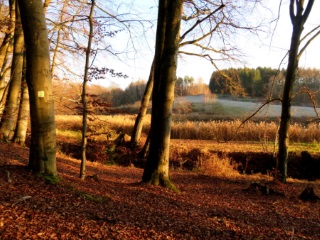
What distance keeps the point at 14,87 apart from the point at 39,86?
803cm

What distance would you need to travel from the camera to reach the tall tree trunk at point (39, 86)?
18.1ft

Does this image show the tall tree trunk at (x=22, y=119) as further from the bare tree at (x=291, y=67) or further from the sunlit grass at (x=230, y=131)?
the bare tree at (x=291, y=67)

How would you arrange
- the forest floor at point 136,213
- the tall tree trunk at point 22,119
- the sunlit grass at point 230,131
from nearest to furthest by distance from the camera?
the forest floor at point 136,213 < the tall tree trunk at point 22,119 < the sunlit grass at point 230,131

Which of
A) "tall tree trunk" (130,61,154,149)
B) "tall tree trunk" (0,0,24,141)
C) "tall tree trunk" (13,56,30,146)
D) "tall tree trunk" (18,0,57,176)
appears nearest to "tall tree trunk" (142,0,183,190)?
"tall tree trunk" (18,0,57,176)

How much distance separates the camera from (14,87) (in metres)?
12.8

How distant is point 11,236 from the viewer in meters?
3.48

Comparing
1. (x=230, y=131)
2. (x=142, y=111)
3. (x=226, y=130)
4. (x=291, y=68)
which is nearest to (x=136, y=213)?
(x=291, y=68)

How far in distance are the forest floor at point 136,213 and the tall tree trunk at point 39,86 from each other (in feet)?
1.20

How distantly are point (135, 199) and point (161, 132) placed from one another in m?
1.89

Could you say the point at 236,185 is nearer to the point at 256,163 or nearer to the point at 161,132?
the point at 161,132

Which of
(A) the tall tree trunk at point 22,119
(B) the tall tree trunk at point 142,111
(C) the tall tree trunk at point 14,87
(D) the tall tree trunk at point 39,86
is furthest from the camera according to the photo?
(B) the tall tree trunk at point 142,111

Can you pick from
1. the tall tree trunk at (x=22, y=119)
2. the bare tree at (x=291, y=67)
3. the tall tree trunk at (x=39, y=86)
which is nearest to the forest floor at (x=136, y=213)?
the tall tree trunk at (x=39, y=86)

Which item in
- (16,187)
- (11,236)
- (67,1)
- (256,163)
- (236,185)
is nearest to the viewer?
(11,236)

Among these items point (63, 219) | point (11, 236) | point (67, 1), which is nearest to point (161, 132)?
point (63, 219)
